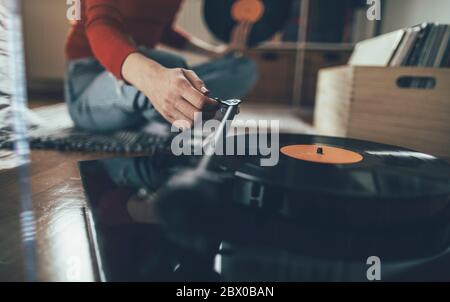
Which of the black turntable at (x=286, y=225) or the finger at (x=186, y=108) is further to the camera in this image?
the finger at (x=186, y=108)

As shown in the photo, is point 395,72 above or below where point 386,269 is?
above

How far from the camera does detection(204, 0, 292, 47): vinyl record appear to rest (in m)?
1.18

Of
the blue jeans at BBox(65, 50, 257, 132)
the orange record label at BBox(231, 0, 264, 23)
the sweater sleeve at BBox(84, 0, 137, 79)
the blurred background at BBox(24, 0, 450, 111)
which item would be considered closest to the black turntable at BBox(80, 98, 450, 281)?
the sweater sleeve at BBox(84, 0, 137, 79)

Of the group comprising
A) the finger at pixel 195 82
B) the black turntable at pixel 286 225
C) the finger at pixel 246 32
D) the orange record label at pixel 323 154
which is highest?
the finger at pixel 246 32

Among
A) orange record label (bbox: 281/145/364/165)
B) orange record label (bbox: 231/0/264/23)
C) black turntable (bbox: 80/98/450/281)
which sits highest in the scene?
orange record label (bbox: 231/0/264/23)

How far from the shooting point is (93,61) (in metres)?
1.15

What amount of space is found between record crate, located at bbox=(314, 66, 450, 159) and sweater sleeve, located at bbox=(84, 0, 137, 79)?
697 mm

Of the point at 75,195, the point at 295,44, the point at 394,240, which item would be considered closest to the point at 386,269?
the point at 394,240

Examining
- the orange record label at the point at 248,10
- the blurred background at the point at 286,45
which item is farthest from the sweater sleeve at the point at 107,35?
the blurred background at the point at 286,45

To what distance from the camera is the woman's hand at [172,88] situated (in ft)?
1.78

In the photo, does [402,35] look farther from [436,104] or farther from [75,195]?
[75,195]

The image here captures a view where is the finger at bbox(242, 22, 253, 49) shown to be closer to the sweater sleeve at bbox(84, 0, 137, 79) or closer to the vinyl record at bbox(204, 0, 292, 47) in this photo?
the vinyl record at bbox(204, 0, 292, 47)

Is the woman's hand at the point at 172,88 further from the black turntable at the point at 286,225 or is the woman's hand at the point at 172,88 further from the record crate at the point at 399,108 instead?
the record crate at the point at 399,108

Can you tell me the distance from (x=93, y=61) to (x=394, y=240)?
1.01 metres
